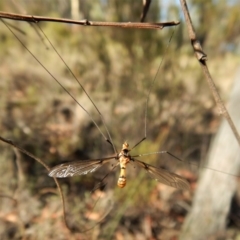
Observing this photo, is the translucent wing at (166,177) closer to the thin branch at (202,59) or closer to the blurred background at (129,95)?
the thin branch at (202,59)

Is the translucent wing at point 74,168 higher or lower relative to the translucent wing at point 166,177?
higher

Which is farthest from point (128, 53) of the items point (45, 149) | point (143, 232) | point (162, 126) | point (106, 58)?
point (143, 232)

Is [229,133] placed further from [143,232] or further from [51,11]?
[51,11]

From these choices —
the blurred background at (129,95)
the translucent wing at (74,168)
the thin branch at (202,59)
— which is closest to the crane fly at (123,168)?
the translucent wing at (74,168)

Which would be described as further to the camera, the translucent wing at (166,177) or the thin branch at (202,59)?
the translucent wing at (166,177)

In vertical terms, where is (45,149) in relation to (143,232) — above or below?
above

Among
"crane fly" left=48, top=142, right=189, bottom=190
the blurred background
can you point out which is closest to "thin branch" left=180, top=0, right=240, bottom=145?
"crane fly" left=48, top=142, right=189, bottom=190

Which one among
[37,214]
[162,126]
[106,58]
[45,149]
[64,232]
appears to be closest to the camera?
[64,232]
